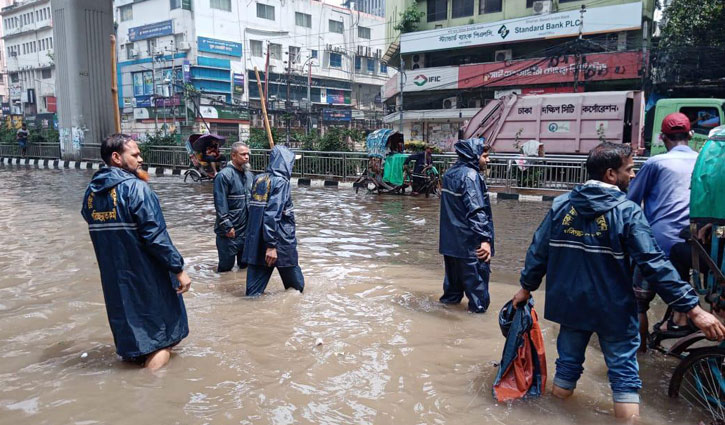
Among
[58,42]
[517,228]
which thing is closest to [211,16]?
[58,42]

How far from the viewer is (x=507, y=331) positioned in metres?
3.32

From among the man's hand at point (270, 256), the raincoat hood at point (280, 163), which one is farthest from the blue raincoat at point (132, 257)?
the raincoat hood at point (280, 163)

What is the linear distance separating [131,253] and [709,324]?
3.37 m

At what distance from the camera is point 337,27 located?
5881 centimetres

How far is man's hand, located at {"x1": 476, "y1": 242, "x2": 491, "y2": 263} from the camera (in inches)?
180

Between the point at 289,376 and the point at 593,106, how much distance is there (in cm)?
1506

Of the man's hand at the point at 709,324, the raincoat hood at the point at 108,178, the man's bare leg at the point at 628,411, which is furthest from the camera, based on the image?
the raincoat hood at the point at 108,178

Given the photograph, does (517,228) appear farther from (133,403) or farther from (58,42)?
(58,42)

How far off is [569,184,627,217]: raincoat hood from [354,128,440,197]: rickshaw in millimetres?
11083

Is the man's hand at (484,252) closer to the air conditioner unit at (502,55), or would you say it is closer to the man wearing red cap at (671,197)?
the man wearing red cap at (671,197)

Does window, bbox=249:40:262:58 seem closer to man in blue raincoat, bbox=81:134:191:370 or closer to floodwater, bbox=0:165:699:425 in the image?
floodwater, bbox=0:165:699:425

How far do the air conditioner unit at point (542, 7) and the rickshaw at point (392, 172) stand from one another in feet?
62.7

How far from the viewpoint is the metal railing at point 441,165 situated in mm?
13773

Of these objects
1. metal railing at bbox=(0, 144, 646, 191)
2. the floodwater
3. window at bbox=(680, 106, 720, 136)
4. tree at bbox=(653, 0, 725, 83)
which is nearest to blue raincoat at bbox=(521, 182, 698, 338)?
the floodwater
